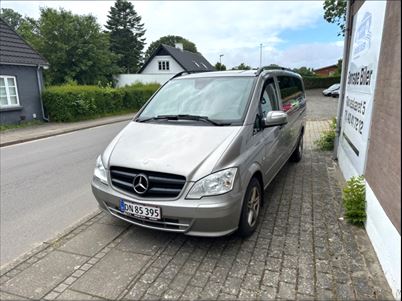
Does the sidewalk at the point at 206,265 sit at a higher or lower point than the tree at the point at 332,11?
lower

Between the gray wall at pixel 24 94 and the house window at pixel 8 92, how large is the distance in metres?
0.17

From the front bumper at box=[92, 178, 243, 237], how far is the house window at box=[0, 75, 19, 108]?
13.4m

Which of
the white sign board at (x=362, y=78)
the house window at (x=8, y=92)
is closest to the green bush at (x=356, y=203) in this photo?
the white sign board at (x=362, y=78)

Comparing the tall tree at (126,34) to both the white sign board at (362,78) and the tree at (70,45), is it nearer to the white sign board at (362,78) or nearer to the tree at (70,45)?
the tree at (70,45)

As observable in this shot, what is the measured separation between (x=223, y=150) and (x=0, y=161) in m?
7.21

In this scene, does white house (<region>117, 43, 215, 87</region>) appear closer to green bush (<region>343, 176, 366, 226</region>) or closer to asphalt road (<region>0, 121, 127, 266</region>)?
asphalt road (<region>0, 121, 127, 266</region>)

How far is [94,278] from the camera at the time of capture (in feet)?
9.32

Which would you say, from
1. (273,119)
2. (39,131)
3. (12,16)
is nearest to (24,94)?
(39,131)

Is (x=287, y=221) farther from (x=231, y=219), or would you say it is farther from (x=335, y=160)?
(x=335, y=160)

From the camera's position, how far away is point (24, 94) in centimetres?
1440

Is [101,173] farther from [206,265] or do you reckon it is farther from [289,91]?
[289,91]

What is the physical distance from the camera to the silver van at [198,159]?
294 centimetres

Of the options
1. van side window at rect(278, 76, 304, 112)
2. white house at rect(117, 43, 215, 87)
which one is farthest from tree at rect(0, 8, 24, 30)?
van side window at rect(278, 76, 304, 112)

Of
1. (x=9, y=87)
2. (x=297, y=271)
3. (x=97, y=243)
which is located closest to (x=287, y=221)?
(x=297, y=271)
